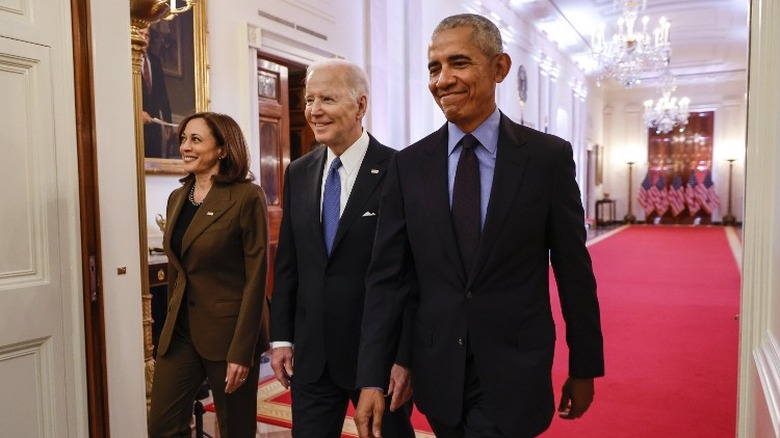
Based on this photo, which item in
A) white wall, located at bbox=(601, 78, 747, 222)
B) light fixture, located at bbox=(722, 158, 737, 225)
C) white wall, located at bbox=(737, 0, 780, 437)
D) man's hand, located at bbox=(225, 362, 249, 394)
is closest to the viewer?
white wall, located at bbox=(737, 0, 780, 437)

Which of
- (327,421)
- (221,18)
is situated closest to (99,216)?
(327,421)

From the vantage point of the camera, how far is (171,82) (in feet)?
15.9

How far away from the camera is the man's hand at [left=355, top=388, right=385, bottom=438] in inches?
68.3

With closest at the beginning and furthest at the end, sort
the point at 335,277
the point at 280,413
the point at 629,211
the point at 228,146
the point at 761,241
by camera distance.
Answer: the point at 761,241 < the point at 335,277 < the point at 228,146 < the point at 280,413 < the point at 629,211

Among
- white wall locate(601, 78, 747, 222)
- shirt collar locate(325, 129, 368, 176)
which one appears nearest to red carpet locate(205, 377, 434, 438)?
shirt collar locate(325, 129, 368, 176)

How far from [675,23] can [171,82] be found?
14.3 meters

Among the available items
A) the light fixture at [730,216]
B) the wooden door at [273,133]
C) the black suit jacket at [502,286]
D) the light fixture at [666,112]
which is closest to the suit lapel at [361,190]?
the black suit jacket at [502,286]

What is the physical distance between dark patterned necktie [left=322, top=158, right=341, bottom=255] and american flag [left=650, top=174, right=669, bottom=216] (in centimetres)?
2168

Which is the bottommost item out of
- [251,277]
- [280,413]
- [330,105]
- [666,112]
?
[280,413]

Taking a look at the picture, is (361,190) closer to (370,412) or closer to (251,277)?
(251,277)

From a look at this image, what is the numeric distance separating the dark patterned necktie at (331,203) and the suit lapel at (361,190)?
0.06 meters

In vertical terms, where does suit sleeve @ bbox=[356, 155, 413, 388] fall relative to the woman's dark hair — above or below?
below

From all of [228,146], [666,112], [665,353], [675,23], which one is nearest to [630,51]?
[675,23]

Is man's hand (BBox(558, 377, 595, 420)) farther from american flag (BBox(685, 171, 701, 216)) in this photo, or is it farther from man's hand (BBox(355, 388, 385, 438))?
american flag (BBox(685, 171, 701, 216))
